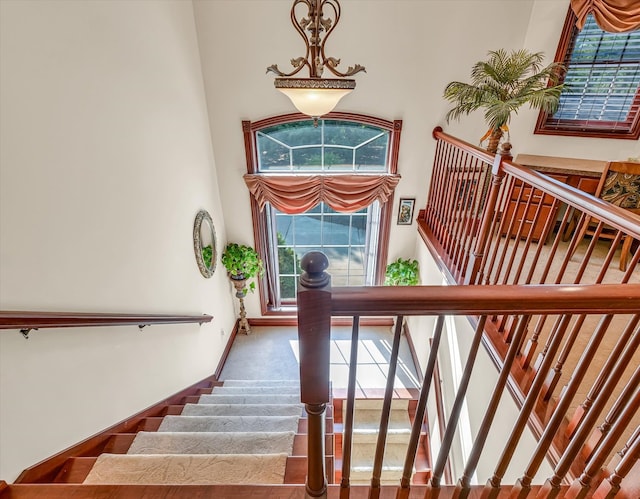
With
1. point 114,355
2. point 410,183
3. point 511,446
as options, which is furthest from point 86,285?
point 410,183

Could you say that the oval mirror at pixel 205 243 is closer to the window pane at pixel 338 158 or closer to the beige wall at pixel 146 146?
the beige wall at pixel 146 146

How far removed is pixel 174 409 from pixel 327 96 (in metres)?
2.47

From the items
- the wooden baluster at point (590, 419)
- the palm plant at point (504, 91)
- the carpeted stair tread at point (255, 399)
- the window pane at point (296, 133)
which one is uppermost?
the palm plant at point (504, 91)

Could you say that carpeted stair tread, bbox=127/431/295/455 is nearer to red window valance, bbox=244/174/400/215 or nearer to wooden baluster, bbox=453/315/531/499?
wooden baluster, bbox=453/315/531/499

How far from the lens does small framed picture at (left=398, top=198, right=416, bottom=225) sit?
13.6 feet

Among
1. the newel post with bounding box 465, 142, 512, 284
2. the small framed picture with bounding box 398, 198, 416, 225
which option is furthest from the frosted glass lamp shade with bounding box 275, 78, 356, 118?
the small framed picture with bounding box 398, 198, 416, 225

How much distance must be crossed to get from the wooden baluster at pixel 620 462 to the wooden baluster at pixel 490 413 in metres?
0.33

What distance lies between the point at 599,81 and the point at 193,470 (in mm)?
4514

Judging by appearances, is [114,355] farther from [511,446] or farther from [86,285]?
[511,446]

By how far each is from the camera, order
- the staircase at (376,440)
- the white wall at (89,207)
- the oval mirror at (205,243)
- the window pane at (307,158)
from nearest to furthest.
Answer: the white wall at (89,207) → the oval mirror at (205,243) → the staircase at (376,440) → the window pane at (307,158)

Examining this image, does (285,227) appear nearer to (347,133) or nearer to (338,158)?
(338,158)

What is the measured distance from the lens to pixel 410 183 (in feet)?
13.3

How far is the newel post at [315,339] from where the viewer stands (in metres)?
0.74

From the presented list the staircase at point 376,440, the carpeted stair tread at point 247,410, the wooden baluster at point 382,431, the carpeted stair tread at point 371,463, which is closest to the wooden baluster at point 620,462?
the wooden baluster at point 382,431
